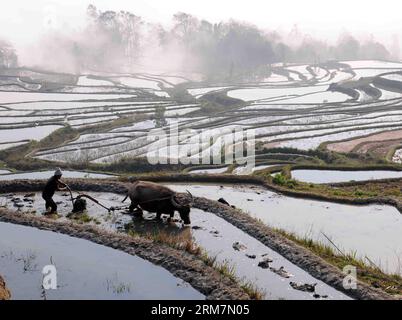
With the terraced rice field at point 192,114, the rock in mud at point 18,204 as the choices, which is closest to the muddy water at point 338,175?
the terraced rice field at point 192,114

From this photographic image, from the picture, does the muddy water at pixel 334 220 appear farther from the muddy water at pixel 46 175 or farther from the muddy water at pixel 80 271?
the muddy water at pixel 46 175

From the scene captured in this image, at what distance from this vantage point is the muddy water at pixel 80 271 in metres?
6.19

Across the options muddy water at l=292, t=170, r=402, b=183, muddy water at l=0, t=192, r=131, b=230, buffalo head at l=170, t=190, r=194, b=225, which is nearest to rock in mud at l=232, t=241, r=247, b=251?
buffalo head at l=170, t=190, r=194, b=225

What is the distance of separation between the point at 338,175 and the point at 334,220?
710cm

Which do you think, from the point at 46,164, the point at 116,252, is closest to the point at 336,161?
the point at 46,164

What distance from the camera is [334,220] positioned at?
1101cm

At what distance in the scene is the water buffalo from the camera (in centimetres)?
973

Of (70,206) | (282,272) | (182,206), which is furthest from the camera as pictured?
(70,206)

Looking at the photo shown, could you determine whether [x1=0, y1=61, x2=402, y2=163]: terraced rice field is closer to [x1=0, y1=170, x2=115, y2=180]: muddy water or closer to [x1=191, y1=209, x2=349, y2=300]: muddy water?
[x1=0, y1=170, x2=115, y2=180]: muddy water

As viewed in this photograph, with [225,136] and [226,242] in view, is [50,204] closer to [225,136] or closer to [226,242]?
[226,242]

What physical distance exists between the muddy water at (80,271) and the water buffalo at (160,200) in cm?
190

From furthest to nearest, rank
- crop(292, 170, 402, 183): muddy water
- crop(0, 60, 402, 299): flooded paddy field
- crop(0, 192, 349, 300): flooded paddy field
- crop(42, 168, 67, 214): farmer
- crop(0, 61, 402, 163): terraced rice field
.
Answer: crop(0, 61, 402, 163): terraced rice field → crop(292, 170, 402, 183): muddy water → crop(42, 168, 67, 214): farmer → crop(0, 60, 402, 299): flooded paddy field → crop(0, 192, 349, 300): flooded paddy field

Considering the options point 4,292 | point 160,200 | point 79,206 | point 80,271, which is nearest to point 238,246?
point 160,200

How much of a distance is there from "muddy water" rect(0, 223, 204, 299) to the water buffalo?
1903 millimetres
